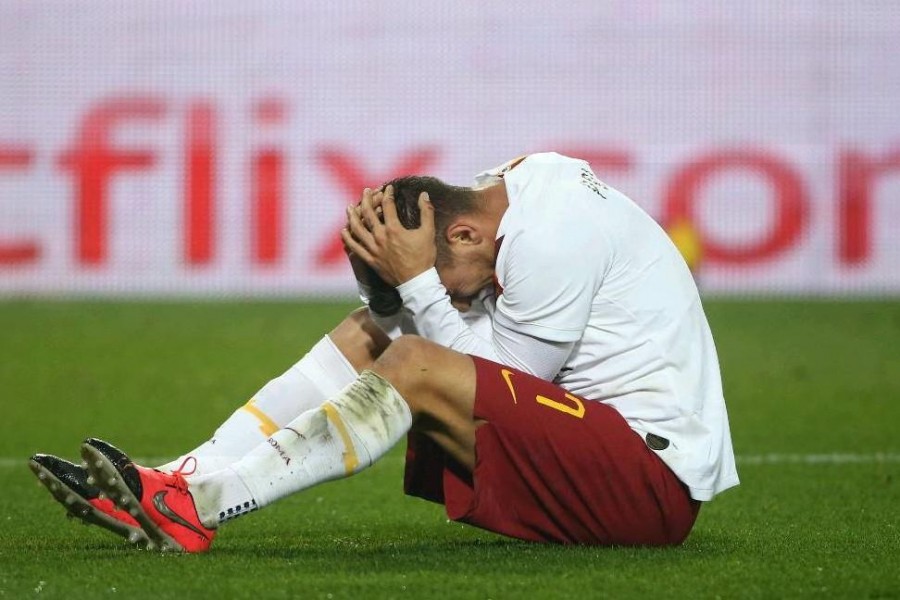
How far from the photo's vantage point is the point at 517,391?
140 inches

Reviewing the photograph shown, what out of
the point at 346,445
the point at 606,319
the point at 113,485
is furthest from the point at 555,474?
the point at 113,485

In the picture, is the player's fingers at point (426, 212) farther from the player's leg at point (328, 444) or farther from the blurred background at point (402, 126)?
the blurred background at point (402, 126)

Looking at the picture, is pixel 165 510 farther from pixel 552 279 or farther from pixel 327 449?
pixel 552 279

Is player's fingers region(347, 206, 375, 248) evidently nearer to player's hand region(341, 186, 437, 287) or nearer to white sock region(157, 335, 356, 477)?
player's hand region(341, 186, 437, 287)

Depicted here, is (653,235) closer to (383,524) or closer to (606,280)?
(606,280)

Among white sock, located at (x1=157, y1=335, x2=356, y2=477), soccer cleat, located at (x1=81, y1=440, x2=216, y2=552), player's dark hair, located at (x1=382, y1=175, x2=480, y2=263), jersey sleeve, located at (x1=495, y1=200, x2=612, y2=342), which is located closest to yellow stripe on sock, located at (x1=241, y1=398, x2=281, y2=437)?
white sock, located at (x1=157, y1=335, x2=356, y2=477)

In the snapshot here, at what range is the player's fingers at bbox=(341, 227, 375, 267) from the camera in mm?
3839

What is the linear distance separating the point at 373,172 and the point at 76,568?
32.4ft

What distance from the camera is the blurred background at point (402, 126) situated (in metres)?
13.1

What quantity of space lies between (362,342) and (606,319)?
2.43 feet

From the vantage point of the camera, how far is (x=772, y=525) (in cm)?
445

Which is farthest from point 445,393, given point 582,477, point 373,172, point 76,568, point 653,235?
point 373,172

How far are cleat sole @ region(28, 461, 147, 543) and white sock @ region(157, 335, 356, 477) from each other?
1.33 ft

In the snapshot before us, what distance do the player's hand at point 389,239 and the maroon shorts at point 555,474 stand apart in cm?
36
